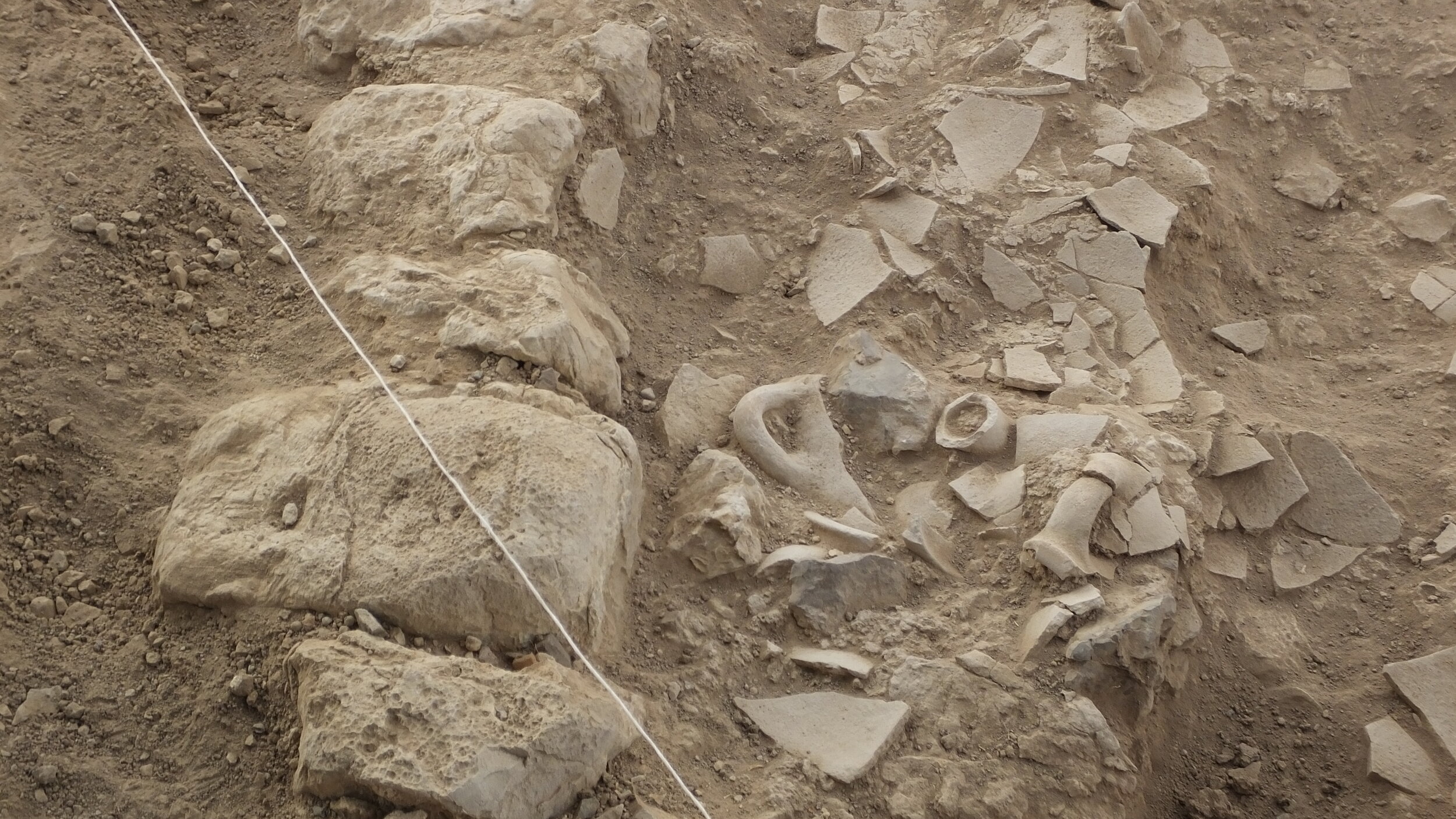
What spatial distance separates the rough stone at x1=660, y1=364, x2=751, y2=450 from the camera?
2822 millimetres

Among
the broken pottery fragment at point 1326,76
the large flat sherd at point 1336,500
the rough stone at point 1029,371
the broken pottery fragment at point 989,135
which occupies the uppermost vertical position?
the broken pottery fragment at point 989,135

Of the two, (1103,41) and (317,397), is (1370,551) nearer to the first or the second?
(1103,41)

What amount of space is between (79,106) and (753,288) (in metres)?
1.73

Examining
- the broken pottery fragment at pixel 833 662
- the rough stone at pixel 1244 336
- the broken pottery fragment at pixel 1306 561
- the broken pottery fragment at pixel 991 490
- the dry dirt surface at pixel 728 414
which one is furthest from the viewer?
the rough stone at pixel 1244 336

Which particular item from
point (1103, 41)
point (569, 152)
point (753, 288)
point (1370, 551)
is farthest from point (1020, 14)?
point (1370, 551)

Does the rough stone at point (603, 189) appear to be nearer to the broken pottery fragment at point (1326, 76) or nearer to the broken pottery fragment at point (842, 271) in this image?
the broken pottery fragment at point (842, 271)

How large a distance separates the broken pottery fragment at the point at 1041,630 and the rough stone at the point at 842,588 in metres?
0.27

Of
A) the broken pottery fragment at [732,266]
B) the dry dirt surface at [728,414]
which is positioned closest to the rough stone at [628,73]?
the dry dirt surface at [728,414]

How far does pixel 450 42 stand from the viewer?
10.7ft

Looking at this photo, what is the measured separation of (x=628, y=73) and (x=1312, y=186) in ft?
7.25

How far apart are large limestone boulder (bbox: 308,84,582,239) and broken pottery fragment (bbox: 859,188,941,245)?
871 millimetres

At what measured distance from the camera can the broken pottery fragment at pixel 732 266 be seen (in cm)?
327

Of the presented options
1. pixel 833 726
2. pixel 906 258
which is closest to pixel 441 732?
pixel 833 726

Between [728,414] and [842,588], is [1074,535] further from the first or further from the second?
[728,414]
